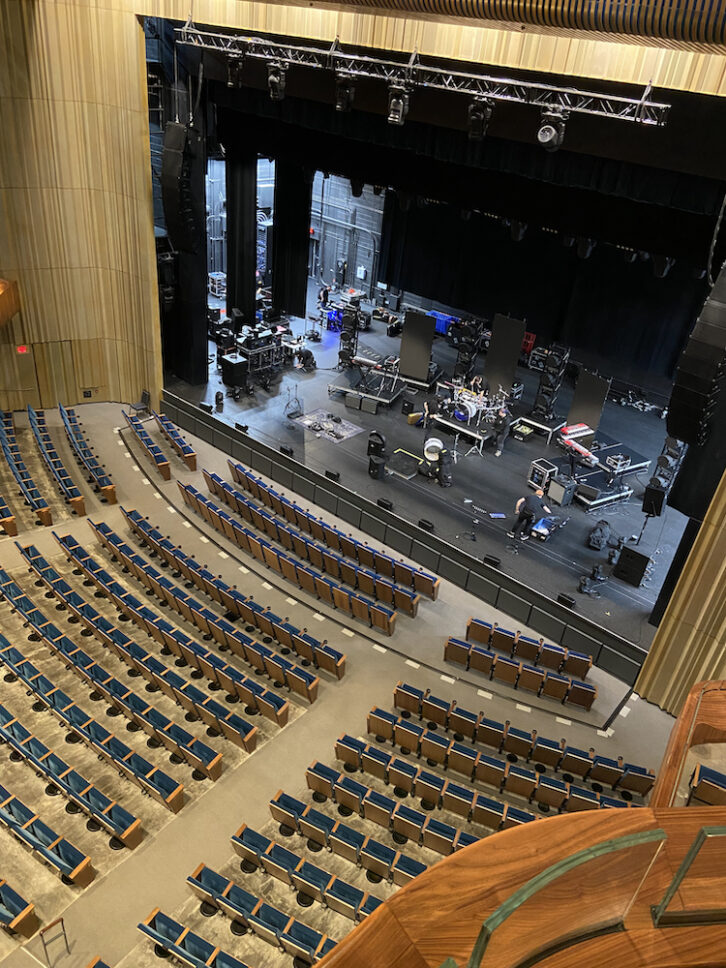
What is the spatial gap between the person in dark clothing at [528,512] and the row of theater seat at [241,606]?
13.7 ft

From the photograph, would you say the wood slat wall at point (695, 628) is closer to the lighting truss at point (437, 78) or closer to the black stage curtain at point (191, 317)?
the lighting truss at point (437, 78)

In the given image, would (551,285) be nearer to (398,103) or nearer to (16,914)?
(398,103)

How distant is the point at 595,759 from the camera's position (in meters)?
7.44

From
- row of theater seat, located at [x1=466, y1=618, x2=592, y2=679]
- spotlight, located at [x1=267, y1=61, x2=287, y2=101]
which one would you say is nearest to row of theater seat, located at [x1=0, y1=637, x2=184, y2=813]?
row of theater seat, located at [x1=466, y1=618, x2=592, y2=679]

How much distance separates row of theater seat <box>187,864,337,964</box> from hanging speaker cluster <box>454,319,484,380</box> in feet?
41.0

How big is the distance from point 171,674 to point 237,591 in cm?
192

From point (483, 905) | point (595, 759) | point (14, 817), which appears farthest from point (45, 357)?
point (483, 905)

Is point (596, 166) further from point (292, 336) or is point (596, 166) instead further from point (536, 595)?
point (292, 336)

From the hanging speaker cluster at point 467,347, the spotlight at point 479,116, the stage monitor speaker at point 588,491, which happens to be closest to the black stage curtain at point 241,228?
the hanging speaker cluster at point 467,347

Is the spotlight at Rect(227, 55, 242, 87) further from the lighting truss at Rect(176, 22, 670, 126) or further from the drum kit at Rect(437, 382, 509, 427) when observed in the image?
the drum kit at Rect(437, 382, 509, 427)

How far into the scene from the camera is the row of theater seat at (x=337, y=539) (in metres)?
10.2

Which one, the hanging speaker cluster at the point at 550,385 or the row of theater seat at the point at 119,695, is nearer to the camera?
the row of theater seat at the point at 119,695

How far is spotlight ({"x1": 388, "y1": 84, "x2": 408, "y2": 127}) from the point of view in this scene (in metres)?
8.74

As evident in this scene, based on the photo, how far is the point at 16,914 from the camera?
217 inches
